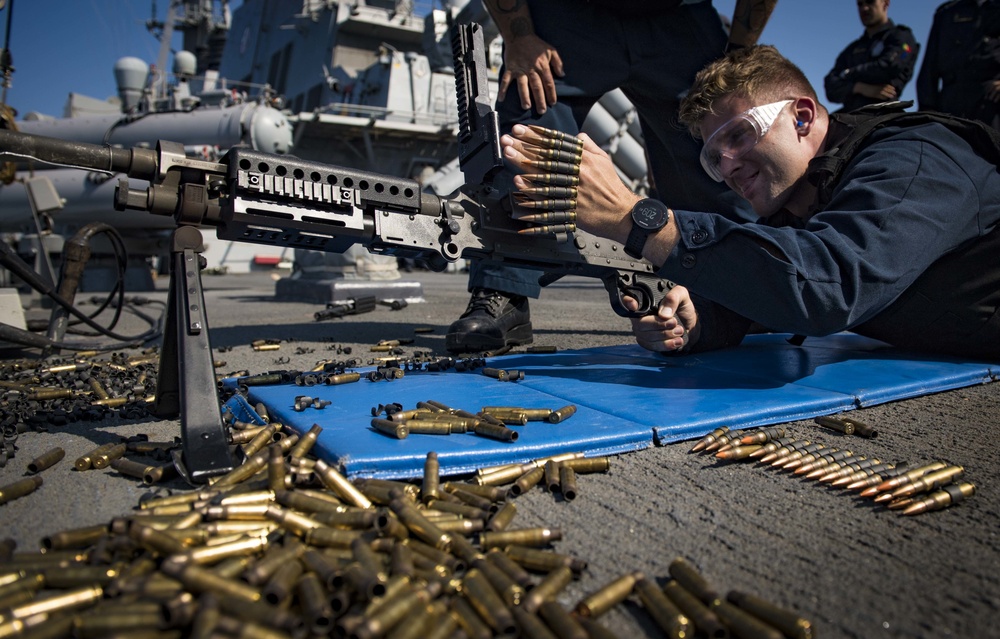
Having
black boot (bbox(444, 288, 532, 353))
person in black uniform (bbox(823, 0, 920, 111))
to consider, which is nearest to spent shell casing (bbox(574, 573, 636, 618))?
black boot (bbox(444, 288, 532, 353))

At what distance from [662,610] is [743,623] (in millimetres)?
170

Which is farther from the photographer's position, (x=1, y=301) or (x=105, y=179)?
(x=105, y=179)

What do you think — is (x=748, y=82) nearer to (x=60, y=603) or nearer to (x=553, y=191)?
(x=553, y=191)

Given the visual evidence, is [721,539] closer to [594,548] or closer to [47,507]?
[594,548]

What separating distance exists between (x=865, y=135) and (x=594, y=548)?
2.56 metres

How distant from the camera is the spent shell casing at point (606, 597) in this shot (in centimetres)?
148

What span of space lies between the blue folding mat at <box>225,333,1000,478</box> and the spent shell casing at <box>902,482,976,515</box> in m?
0.82

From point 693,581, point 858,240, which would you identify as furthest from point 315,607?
point 858,240

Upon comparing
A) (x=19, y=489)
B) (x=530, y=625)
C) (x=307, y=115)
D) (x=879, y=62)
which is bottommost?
(x=530, y=625)

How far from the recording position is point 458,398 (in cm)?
313

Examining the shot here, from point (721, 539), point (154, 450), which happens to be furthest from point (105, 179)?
point (721, 539)

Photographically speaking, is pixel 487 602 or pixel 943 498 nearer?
pixel 487 602

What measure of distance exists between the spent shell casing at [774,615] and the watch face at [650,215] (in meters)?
1.72

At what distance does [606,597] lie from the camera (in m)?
1.52
